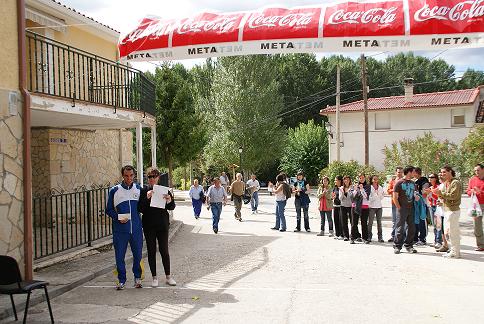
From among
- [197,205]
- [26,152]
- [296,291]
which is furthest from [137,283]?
[197,205]

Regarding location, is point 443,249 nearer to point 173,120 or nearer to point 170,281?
point 170,281

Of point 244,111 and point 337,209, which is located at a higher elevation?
point 244,111

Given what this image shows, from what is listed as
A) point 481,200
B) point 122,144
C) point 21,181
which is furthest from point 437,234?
point 122,144

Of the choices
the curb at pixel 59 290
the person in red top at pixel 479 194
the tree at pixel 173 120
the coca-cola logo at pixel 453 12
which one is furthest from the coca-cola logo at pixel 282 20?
the tree at pixel 173 120

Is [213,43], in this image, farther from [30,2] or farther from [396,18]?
[30,2]

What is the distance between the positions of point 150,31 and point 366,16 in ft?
13.1

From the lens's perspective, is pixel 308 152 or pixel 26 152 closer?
pixel 26 152

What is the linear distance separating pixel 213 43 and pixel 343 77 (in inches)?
2139

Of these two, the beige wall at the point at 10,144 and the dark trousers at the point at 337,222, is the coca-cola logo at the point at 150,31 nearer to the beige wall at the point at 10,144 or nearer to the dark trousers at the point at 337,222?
the beige wall at the point at 10,144

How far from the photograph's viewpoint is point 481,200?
11531 millimetres

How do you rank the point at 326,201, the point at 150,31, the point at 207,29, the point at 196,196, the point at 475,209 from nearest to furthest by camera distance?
the point at 207,29 < the point at 150,31 < the point at 475,209 < the point at 326,201 < the point at 196,196

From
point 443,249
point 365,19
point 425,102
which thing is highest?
point 425,102

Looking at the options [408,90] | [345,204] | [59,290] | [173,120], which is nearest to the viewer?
[59,290]

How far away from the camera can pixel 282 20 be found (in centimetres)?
925
